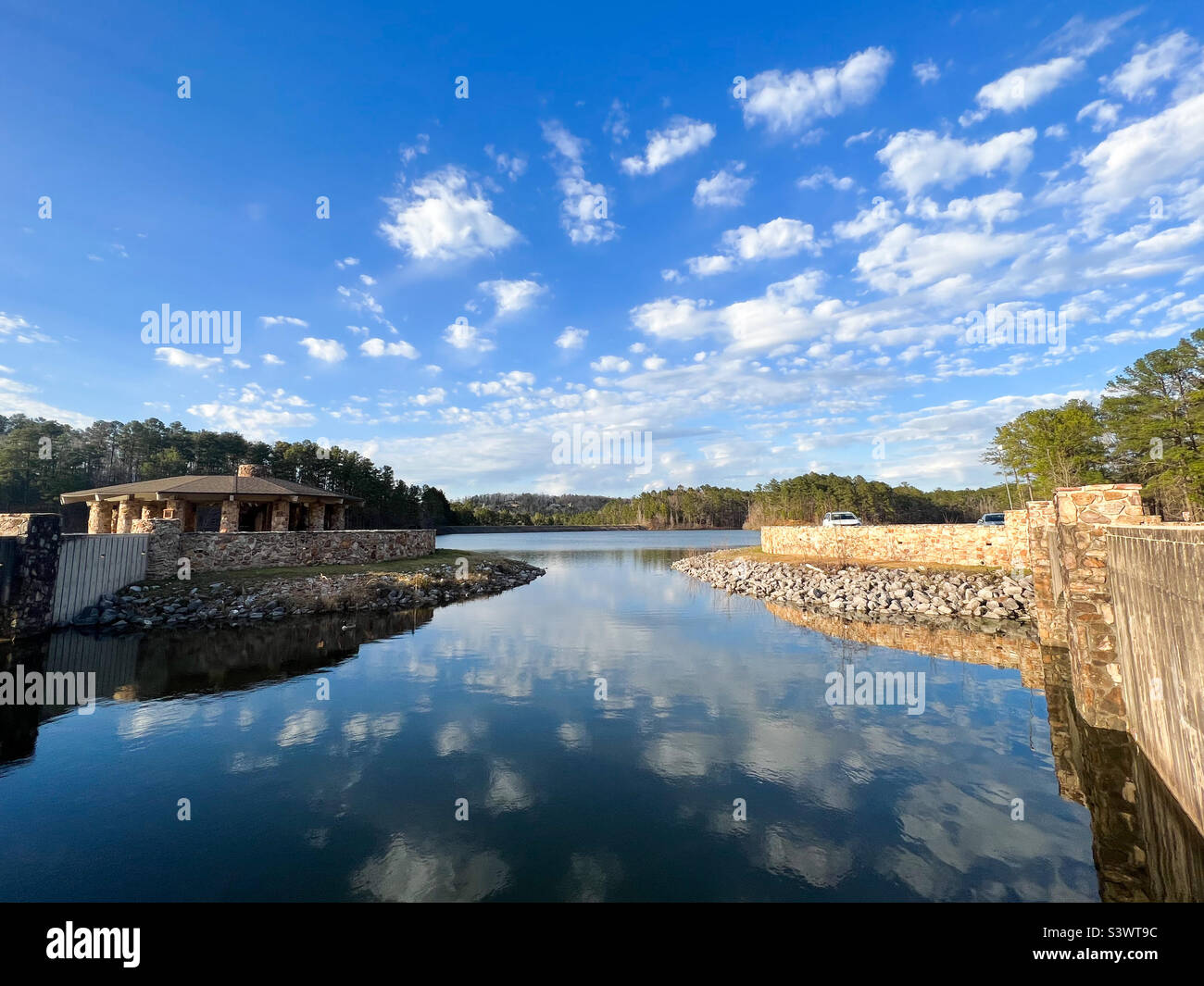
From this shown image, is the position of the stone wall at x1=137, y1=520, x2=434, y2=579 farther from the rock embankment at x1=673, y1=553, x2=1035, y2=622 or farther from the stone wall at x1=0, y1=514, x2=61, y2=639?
the rock embankment at x1=673, y1=553, x2=1035, y2=622

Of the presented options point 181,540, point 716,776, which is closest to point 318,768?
point 716,776

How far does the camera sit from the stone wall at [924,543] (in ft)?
69.1

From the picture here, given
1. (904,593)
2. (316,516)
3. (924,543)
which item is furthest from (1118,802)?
(316,516)

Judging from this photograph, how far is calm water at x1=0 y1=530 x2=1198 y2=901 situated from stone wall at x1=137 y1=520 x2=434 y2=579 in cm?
861

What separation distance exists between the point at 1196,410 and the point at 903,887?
4401 cm

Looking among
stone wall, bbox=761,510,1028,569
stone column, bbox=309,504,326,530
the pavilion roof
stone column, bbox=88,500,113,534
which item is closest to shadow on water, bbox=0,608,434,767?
the pavilion roof

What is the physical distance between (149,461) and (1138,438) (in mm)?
92283

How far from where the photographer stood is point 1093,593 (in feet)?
28.8

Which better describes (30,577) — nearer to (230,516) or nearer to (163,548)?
(163,548)

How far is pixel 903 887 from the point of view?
501 cm

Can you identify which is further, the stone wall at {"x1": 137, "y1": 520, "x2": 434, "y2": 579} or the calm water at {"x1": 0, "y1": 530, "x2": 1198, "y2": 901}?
the stone wall at {"x1": 137, "y1": 520, "x2": 434, "y2": 579}

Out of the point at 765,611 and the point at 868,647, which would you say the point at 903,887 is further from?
the point at 765,611

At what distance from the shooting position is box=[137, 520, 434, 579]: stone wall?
69.8ft

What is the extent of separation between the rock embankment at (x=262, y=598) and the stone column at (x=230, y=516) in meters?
6.99
